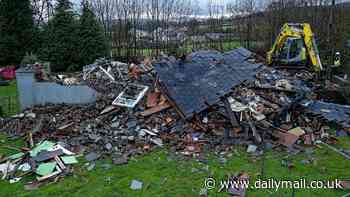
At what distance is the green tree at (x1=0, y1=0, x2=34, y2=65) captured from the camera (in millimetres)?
19578

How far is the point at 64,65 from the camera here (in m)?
17.2

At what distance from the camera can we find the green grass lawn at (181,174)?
18.0 feet

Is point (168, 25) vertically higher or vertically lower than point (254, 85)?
higher

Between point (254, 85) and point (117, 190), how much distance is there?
6.04 m

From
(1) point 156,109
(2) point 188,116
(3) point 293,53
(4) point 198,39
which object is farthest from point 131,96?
(4) point 198,39

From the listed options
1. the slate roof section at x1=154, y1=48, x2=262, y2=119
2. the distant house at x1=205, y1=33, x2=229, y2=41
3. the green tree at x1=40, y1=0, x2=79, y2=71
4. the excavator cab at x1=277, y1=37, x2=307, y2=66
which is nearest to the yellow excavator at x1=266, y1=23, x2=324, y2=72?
the excavator cab at x1=277, y1=37, x2=307, y2=66

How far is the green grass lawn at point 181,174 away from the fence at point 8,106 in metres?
3.43

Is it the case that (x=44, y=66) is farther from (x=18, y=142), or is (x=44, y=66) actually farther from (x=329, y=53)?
(x=329, y=53)

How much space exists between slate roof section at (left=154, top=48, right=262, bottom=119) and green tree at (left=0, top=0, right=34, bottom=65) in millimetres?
14522

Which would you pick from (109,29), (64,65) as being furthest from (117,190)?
(109,29)

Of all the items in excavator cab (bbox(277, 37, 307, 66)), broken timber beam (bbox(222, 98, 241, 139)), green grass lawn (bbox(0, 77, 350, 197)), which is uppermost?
excavator cab (bbox(277, 37, 307, 66))

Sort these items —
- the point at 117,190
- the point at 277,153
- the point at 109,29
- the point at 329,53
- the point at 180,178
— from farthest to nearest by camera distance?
the point at 109,29 < the point at 329,53 < the point at 277,153 < the point at 180,178 < the point at 117,190

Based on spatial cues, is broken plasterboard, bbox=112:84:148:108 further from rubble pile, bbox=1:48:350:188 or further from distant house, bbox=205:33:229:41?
distant house, bbox=205:33:229:41

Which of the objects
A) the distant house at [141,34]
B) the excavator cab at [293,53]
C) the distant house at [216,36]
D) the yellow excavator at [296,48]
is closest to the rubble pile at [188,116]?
the yellow excavator at [296,48]
